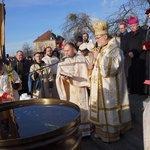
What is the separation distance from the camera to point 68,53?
507 centimetres

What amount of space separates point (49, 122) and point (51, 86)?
19.2 ft

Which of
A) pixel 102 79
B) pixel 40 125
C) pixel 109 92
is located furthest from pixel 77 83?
pixel 40 125

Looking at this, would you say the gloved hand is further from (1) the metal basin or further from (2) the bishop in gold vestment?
(1) the metal basin

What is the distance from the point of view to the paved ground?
14.0 feet

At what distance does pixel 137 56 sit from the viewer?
232 inches

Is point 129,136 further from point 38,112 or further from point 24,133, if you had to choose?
point 24,133

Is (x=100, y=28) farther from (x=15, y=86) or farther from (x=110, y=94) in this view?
(x=15, y=86)

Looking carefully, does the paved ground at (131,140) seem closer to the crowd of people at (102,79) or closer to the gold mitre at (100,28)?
the crowd of people at (102,79)

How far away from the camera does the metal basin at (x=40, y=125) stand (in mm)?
1553

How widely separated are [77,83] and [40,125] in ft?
10.2

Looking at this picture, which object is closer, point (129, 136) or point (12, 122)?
point (12, 122)

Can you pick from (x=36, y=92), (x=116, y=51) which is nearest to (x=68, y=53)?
(x=116, y=51)

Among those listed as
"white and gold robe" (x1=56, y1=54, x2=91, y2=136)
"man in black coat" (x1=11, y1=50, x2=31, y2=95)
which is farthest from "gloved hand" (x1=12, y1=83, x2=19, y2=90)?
"man in black coat" (x1=11, y1=50, x2=31, y2=95)

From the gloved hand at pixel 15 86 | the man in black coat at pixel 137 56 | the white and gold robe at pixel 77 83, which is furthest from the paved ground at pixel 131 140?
the gloved hand at pixel 15 86
